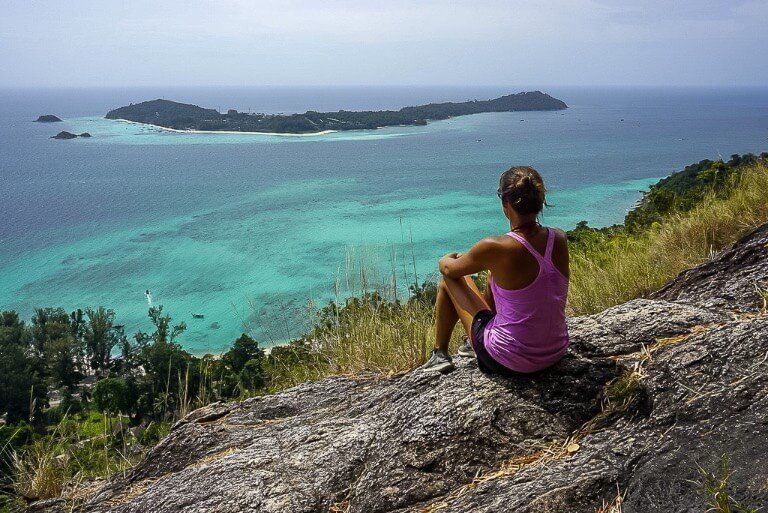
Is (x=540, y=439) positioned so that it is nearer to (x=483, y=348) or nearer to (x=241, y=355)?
(x=483, y=348)

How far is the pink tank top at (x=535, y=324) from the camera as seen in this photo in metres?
2.68

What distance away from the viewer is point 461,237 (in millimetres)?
41875

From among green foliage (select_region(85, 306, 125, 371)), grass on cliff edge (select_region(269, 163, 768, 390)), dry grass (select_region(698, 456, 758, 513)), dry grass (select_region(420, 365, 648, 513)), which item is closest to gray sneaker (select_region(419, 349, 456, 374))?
grass on cliff edge (select_region(269, 163, 768, 390))

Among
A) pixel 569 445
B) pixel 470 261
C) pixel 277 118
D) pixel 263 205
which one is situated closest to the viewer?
pixel 569 445

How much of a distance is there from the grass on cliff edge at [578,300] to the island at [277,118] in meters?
110

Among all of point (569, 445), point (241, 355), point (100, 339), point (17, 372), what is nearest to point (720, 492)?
point (569, 445)

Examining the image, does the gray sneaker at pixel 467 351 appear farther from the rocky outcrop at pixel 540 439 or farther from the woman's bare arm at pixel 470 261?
the woman's bare arm at pixel 470 261

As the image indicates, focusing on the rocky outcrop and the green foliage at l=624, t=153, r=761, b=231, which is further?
the green foliage at l=624, t=153, r=761, b=231

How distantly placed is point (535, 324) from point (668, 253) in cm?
305

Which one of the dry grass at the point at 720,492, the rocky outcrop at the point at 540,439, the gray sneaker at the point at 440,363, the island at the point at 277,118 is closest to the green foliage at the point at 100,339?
the rocky outcrop at the point at 540,439

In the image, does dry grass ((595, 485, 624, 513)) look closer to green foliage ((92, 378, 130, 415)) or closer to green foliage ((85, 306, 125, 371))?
green foliage ((92, 378, 130, 415))

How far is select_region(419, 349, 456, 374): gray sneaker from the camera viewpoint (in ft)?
10.0

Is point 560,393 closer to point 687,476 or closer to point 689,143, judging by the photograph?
point 687,476

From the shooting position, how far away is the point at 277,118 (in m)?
121
